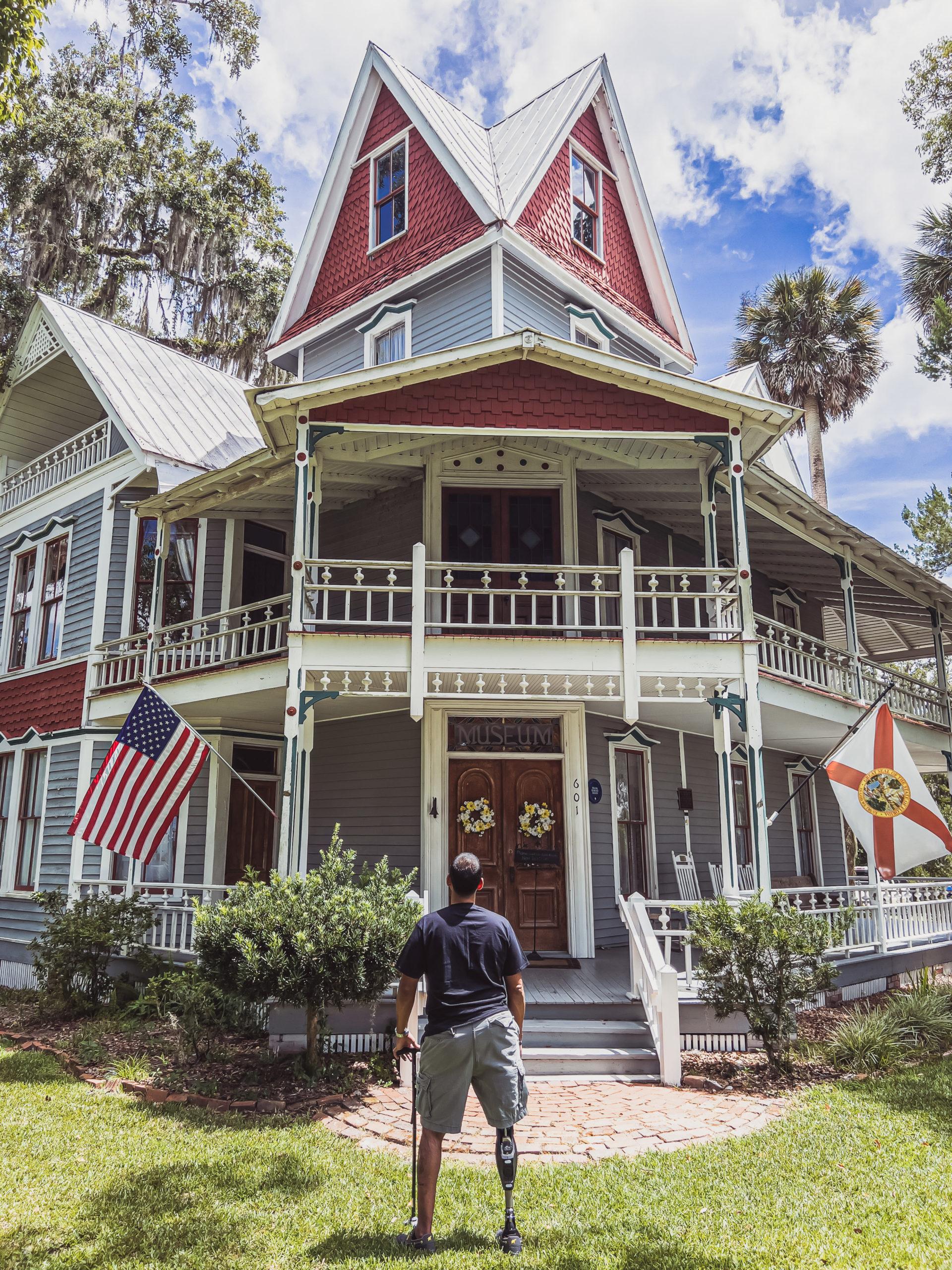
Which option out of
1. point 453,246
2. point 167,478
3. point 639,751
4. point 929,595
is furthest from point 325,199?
point 929,595

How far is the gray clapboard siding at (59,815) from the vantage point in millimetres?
14422

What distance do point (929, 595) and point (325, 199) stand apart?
13076 mm

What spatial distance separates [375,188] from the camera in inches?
653

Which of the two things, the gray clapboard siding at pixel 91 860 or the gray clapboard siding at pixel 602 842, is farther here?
the gray clapboard siding at pixel 91 860

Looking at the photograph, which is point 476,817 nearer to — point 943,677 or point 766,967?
point 766,967

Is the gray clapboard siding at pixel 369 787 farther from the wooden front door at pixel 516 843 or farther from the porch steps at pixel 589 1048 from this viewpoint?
the porch steps at pixel 589 1048

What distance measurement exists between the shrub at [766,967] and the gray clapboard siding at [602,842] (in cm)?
382

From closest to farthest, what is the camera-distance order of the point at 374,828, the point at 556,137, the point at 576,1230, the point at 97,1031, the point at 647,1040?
the point at 576,1230
the point at 647,1040
the point at 97,1031
the point at 374,828
the point at 556,137

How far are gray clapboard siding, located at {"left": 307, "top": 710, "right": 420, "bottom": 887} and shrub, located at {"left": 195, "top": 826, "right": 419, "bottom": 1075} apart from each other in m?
4.19

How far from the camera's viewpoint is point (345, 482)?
45.0ft

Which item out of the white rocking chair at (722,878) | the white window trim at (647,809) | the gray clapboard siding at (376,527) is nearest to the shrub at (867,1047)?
the white window trim at (647,809)

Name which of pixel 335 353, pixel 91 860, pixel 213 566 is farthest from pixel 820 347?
pixel 91 860

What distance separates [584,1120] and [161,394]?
14209 mm

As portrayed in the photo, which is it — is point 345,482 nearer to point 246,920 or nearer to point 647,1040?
point 246,920
